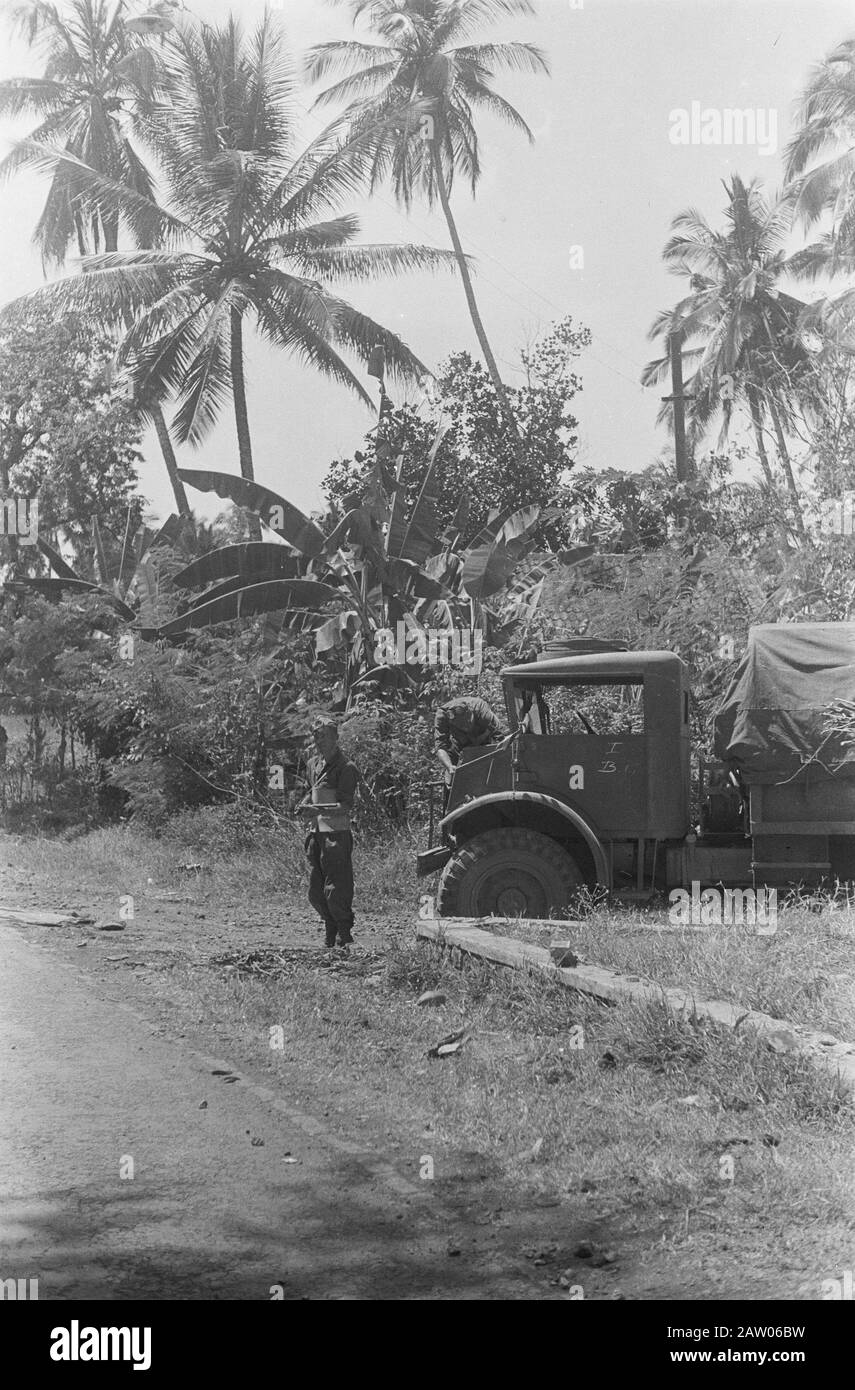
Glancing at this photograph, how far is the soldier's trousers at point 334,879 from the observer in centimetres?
920

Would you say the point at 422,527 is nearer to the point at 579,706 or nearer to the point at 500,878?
the point at 579,706

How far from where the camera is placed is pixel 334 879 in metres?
9.21

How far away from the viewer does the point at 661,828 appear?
9289 millimetres

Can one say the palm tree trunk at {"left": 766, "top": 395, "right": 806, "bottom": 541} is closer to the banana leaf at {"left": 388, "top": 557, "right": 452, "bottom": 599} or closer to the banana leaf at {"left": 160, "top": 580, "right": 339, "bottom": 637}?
the banana leaf at {"left": 388, "top": 557, "right": 452, "bottom": 599}

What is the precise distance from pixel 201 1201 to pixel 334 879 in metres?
5.00

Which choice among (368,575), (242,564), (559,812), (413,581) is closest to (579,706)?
(559,812)

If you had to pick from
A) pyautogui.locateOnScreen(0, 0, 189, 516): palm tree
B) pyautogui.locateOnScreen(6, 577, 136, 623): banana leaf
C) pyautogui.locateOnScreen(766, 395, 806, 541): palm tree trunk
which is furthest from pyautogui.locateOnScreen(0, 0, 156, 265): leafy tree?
pyautogui.locateOnScreen(766, 395, 806, 541): palm tree trunk

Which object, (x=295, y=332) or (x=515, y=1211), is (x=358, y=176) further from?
(x=515, y=1211)

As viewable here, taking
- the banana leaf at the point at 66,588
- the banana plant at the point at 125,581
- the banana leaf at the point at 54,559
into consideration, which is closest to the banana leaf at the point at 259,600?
the banana plant at the point at 125,581

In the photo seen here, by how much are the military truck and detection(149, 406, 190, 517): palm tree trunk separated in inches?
561

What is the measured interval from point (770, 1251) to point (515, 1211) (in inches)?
33.9

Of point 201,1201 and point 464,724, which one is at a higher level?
point 464,724

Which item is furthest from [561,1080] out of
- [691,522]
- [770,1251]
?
[691,522]

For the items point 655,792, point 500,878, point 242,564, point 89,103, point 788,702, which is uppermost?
point 89,103
